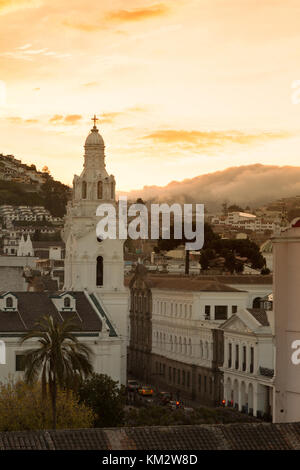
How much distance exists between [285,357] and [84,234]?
61.0 m

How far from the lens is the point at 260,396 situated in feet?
238

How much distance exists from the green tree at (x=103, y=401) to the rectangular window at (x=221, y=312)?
2982 centimetres

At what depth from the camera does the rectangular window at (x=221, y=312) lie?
3460 inches

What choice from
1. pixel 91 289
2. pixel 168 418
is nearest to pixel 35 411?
pixel 168 418

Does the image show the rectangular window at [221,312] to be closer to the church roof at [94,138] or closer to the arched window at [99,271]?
the arched window at [99,271]

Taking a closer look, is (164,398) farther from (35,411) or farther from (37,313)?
(35,411)

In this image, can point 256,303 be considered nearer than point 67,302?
No

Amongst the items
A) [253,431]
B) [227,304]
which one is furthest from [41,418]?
[227,304]

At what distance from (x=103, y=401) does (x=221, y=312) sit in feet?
105

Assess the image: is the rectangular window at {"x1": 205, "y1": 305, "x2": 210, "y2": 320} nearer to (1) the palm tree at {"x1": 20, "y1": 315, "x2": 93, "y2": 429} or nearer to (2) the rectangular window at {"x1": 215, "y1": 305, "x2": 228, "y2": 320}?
(2) the rectangular window at {"x1": 215, "y1": 305, "x2": 228, "y2": 320}

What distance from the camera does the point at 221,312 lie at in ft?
289

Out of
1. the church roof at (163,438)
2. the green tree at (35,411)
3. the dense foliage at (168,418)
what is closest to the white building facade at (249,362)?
the dense foliage at (168,418)

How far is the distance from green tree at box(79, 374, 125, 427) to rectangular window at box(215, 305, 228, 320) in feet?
97.8

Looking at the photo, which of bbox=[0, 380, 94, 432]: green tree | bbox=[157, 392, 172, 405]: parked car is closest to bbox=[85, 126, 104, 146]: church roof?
bbox=[157, 392, 172, 405]: parked car
